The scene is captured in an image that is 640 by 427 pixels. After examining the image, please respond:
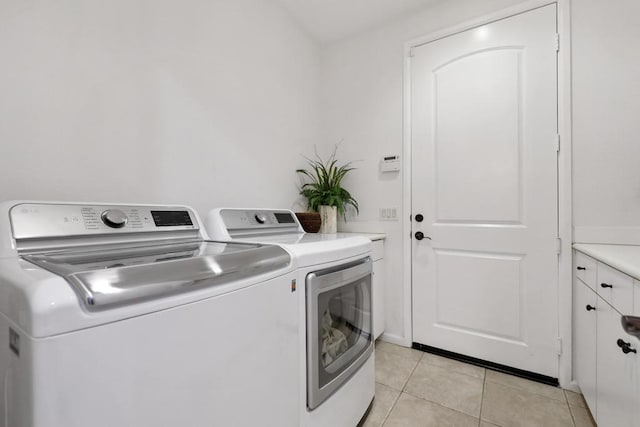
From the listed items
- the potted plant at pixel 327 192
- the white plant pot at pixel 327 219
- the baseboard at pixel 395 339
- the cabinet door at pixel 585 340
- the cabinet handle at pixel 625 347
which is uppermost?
the potted plant at pixel 327 192

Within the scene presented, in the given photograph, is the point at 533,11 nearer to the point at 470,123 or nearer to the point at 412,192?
the point at 470,123

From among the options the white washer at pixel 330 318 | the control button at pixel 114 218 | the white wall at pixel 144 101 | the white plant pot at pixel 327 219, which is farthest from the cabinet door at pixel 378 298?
the control button at pixel 114 218

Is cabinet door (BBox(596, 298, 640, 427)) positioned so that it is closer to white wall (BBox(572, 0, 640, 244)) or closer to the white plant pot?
white wall (BBox(572, 0, 640, 244))

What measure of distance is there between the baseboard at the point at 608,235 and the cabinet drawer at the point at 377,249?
3.99ft

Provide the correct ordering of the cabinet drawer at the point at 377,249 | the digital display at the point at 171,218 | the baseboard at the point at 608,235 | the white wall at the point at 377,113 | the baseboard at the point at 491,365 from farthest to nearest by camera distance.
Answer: the white wall at the point at 377,113 → the cabinet drawer at the point at 377,249 → the baseboard at the point at 491,365 → the baseboard at the point at 608,235 → the digital display at the point at 171,218

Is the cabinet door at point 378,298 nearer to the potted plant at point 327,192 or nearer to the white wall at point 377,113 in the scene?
the white wall at point 377,113

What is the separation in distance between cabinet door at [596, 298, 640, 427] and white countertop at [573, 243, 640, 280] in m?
0.20

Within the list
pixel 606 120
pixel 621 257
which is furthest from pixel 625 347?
pixel 606 120

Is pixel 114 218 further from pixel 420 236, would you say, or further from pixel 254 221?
pixel 420 236

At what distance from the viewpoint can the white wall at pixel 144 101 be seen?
1.00 m

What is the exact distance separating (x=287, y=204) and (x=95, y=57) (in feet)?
4.60

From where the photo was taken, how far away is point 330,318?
1.23m

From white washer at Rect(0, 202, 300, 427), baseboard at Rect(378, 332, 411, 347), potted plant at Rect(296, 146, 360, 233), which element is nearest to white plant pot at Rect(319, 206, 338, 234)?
potted plant at Rect(296, 146, 360, 233)

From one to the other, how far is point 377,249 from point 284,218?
32.4 inches
